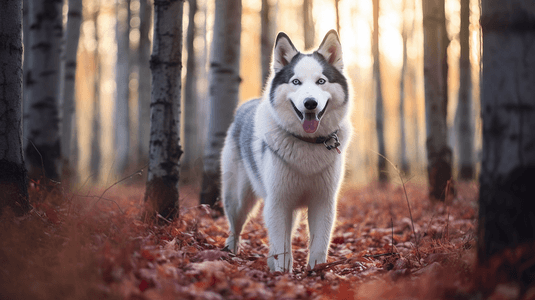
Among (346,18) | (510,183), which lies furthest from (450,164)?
(346,18)

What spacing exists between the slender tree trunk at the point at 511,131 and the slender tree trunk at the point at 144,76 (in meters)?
12.3

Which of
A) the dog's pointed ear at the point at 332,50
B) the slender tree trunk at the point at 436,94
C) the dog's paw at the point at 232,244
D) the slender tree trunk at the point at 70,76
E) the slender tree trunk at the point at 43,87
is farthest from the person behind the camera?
the slender tree trunk at the point at 70,76

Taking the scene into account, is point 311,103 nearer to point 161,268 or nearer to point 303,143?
point 303,143

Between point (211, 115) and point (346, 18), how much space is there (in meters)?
13.4

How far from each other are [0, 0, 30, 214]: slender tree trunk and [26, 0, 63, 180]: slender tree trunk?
2364 millimetres

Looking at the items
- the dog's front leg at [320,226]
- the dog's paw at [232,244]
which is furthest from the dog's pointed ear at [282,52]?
the dog's paw at [232,244]

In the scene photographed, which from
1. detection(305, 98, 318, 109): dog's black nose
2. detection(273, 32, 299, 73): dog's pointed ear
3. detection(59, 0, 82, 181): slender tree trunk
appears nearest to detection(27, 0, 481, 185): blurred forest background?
detection(59, 0, 82, 181): slender tree trunk

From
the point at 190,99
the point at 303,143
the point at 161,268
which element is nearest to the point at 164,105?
the point at 303,143

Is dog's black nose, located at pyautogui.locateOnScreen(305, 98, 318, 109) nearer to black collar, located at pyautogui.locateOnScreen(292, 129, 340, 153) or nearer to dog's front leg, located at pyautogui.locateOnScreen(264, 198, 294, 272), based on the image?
black collar, located at pyautogui.locateOnScreen(292, 129, 340, 153)

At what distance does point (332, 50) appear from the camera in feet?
11.6

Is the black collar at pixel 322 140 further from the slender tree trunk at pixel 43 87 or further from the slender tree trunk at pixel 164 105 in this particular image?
the slender tree trunk at pixel 43 87

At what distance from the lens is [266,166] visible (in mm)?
3395

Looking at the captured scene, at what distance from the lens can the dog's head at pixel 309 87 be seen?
3082mm

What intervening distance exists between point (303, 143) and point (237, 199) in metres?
1.36
